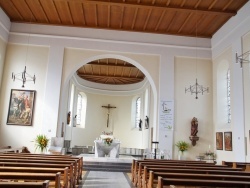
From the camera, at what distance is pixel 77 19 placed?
37.3ft

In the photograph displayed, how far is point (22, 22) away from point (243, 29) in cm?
923

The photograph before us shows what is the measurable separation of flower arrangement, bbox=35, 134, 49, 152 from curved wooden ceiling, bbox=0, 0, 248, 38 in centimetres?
508

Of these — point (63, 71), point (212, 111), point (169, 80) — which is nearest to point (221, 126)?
point (212, 111)

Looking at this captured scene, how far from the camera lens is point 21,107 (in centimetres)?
1118

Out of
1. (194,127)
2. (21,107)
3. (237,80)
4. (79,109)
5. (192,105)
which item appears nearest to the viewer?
(237,80)

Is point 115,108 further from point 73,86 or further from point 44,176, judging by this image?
point 44,176

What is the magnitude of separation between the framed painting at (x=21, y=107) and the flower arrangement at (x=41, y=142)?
0.86 meters

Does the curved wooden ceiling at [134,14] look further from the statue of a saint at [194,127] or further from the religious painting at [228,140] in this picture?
the religious painting at [228,140]

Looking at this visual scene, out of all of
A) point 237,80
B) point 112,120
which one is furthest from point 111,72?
point 237,80

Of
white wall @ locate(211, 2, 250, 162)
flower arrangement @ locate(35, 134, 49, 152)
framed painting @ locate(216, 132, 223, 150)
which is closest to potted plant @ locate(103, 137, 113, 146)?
flower arrangement @ locate(35, 134, 49, 152)

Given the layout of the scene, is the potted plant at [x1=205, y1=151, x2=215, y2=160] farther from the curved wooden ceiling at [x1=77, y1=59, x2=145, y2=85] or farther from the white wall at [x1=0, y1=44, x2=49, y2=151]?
the white wall at [x1=0, y1=44, x2=49, y2=151]

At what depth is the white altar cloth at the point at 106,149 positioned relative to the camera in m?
13.0

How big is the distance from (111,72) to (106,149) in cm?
583

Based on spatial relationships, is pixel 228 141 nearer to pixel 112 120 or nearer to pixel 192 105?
pixel 192 105
